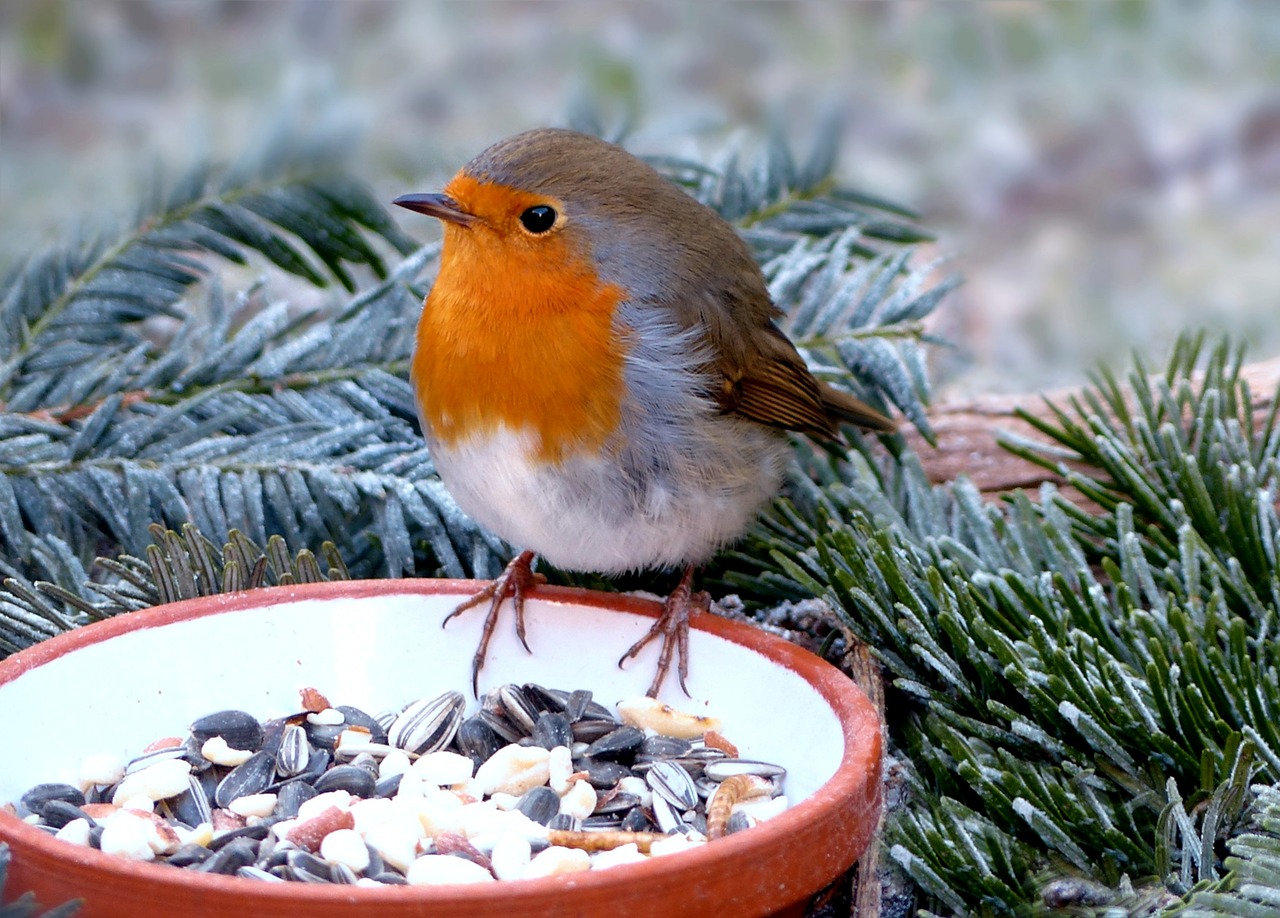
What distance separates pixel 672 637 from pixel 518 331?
0.49 m

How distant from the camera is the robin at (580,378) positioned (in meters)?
2.30

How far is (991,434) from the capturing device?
294 centimetres

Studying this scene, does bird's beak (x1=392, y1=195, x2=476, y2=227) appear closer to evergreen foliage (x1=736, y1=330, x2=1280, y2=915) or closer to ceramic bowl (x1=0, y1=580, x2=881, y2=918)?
ceramic bowl (x1=0, y1=580, x2=881, y2=918)

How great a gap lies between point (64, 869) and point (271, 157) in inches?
60.7

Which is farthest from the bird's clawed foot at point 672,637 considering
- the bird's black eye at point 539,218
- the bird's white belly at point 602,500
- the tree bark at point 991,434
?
the tree bark at point 991,434

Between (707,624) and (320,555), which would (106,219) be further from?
(707,624)

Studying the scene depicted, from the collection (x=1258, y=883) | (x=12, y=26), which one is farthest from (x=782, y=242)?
(x=12, y=26)

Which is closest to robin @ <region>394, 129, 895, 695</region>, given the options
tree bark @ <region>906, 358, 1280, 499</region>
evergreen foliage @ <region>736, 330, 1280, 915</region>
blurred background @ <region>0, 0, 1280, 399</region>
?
evergreen foliage @ <region>736, 330, 1280, 915</region>

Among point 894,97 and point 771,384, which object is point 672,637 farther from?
point 894,97

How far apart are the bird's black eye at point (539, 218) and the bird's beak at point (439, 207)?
0.08 metres

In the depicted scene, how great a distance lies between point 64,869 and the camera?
1499 mm

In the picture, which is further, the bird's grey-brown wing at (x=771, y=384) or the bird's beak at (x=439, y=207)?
the bird's grey-brown wing at (x=771, y=384)

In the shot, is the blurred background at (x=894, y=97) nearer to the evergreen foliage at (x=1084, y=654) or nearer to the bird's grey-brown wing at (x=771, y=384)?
the bird's grey-brown wing at (x=771, y=384)

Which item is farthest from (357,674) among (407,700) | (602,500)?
(602,500)
